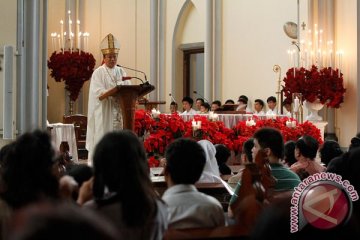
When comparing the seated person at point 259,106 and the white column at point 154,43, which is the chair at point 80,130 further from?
the seated person at point 259,106

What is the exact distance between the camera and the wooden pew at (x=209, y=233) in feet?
7.58

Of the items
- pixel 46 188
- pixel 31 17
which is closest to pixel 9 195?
pixel 46 188

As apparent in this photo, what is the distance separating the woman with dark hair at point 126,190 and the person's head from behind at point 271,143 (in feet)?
5.68

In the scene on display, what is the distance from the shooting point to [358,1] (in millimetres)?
10039

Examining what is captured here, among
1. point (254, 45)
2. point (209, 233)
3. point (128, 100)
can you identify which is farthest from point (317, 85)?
point (209, 233)

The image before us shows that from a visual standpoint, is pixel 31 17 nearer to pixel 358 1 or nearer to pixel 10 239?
pixel 358 1

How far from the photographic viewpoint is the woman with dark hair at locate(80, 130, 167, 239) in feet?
6.93

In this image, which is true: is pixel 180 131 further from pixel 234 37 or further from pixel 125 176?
pixel 234 37

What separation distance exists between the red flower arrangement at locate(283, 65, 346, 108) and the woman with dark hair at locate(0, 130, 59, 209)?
8.29 metres

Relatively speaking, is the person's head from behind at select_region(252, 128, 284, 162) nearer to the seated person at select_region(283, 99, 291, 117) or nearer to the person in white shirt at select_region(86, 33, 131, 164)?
the person in white shirt at select_region(86, 33, 131, 164)

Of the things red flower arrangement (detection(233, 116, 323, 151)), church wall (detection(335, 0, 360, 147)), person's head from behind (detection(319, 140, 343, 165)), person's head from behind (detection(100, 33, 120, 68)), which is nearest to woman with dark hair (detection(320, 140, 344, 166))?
person's head from behind (detection(319, 140, 343, 165))

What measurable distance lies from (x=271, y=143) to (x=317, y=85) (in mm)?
6487

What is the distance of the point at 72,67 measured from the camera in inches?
538

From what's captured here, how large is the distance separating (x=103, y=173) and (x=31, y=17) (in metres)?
5.07
